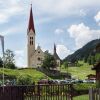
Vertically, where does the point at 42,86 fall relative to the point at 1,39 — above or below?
below

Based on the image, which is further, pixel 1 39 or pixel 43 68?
pixel 43 68

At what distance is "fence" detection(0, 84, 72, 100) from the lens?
2230 centimetres

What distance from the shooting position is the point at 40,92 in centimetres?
2295

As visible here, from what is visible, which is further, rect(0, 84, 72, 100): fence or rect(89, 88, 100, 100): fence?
rect(0, 84, 72, 100): fence

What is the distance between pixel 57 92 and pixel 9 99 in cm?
281

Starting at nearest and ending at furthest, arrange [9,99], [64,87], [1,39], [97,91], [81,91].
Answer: [97,91] < [64,87] < [9,99] < [1,39] < [81,91]

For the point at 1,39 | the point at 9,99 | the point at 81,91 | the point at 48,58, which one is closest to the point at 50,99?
the point at 9,99

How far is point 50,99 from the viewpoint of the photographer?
22953 millimetres

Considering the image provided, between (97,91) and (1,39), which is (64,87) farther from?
(1,39)

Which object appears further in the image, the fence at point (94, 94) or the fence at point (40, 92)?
the fence at point (40, 92)

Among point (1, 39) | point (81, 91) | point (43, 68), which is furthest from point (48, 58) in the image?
point (1, 39)

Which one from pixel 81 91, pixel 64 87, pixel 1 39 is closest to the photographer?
pixel 64 87

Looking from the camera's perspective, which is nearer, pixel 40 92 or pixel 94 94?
pixel 94 94

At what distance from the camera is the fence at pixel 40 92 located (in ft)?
73.2
